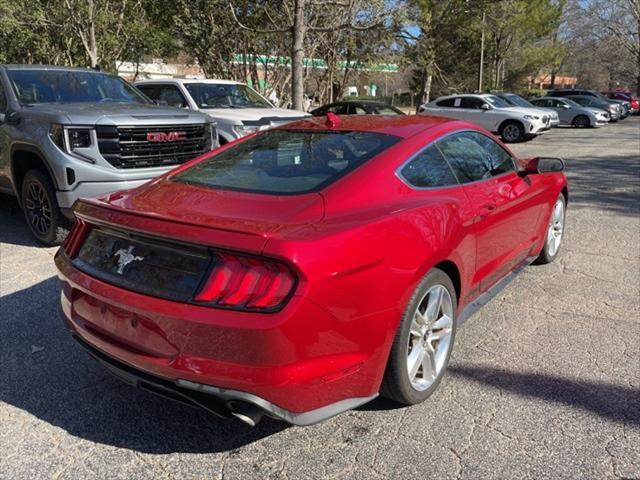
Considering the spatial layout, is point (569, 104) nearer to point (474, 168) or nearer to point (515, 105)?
point (515, 105)

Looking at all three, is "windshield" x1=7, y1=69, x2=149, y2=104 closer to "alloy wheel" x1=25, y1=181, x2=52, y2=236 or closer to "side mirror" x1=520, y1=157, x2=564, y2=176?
"alloy wheel" x1=25, y1=181, x2=52, y2=236

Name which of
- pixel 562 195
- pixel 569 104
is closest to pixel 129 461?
pixel 562 195

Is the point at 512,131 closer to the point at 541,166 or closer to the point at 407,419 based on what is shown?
the point at 541,166

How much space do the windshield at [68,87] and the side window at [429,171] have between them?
197 inches

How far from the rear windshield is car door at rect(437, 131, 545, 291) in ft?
2.06

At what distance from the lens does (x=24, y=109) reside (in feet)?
20.2

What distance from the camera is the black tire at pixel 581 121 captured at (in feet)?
82.6

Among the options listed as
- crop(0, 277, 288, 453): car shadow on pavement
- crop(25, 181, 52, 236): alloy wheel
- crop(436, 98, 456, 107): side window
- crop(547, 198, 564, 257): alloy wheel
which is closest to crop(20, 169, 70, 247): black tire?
crop(25, 181, 52, 236): alloy wheel

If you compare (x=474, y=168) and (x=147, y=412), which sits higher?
(x=474, y=168)

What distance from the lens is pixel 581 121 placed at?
25438 mm

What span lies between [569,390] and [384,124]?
1957mm

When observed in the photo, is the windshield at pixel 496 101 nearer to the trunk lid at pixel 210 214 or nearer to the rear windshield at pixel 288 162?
the rear windshield at pixel 288 162

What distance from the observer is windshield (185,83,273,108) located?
10.1m

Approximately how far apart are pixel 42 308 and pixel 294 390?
2.90 m
